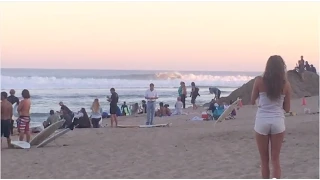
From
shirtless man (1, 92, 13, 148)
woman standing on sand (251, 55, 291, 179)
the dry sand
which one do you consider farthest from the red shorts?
woman standing on sand (251, 55, 291, 179)

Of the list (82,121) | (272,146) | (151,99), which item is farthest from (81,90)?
(272,146)

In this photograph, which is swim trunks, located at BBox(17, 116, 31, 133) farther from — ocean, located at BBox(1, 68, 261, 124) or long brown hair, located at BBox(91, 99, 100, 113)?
ocean, located at BBox(1, 68, 261, 124)

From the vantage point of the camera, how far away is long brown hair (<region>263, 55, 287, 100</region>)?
666cm

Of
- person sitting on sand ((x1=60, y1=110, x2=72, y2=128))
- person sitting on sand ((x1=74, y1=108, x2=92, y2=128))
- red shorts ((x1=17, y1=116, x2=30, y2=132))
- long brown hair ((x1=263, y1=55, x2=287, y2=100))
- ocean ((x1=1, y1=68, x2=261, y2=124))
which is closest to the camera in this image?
long brown hair ((x1=263, y1=55, x2=287, y2=100))

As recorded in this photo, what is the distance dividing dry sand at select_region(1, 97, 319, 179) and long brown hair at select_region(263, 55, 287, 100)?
1694 mm

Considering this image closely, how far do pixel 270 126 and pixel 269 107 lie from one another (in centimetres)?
21

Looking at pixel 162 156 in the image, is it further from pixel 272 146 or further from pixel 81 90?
pixel 81 90

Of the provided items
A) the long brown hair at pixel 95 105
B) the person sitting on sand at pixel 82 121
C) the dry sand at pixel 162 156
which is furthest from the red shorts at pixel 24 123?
the long brown hair at pixel 95 105

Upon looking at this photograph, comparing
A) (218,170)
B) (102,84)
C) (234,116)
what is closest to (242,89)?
(234,116)

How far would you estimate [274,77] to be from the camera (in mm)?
6656

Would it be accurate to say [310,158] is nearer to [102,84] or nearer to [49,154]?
[49,154]

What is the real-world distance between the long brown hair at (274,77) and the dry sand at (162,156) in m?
1.69

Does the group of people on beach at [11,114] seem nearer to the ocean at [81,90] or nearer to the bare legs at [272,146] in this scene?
the bare legs at [272,146]

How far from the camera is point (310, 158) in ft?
31.3
